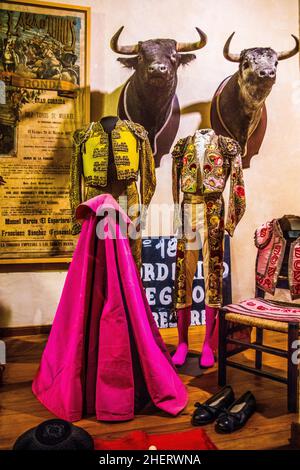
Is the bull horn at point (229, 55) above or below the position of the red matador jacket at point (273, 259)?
above

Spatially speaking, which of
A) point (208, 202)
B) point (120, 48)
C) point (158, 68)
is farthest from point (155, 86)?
point (208, 202)

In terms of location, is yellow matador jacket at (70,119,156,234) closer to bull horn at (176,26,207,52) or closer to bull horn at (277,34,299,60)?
bull horn at (176,26,207,52)

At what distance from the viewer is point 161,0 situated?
12.3 feet

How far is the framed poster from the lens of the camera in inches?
135

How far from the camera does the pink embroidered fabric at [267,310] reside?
2.39 metres

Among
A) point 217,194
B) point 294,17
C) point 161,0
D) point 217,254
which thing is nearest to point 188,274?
point 217,254

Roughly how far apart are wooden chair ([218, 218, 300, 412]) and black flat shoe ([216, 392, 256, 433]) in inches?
7.6

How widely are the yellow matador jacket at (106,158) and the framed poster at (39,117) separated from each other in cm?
54

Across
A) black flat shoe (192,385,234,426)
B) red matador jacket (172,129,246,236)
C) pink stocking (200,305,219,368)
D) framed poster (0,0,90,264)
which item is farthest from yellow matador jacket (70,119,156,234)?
black flat shoe (192,385,234,426)

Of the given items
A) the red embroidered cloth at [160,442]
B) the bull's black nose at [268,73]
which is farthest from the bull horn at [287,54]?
the red embroidered cloth at [160,442]

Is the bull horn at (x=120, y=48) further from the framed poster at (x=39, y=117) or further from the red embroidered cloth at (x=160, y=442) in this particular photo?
the red embroidered cloth at (x=160, y=442)

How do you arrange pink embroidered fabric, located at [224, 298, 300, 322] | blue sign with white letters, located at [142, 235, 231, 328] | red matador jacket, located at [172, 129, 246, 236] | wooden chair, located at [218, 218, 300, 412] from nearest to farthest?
wooden chair, located at [218, 218, 300, 412] < pink embroidered fabric, located at [224, 298, 300, 322] < red matador jacket, located at [172, 129, 246, 236] < blue sign with white letters, located at [142, 235, 231, 328]

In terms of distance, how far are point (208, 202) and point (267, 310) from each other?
835 mm

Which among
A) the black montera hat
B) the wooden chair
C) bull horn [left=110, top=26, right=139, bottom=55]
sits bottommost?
the black montera hat
